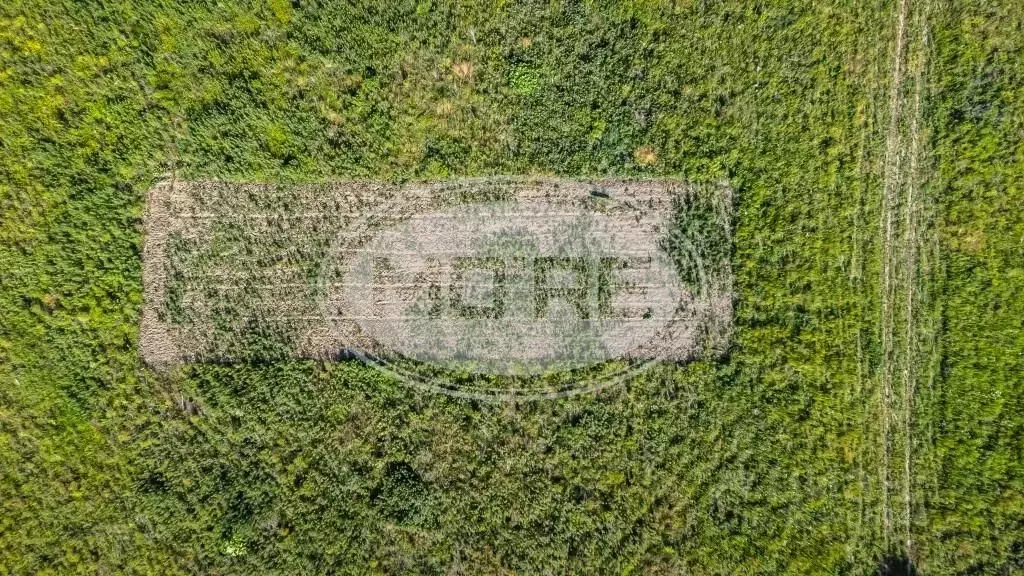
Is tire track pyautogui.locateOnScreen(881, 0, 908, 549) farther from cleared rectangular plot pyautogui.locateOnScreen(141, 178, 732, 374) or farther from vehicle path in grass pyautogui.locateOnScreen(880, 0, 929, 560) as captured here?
cleared rectangular plot pyautogui.locateOnScreen(141, 178, 732, 374)

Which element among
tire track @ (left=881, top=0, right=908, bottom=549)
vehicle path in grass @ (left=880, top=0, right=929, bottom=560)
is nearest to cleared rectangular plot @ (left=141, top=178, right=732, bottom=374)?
tire track @ (left=881, top=0, right=908, bottom=549)

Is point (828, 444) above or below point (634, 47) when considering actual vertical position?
below

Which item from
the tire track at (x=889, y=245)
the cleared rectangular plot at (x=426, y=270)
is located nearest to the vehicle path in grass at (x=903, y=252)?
the tire track at (x=889, y=245)

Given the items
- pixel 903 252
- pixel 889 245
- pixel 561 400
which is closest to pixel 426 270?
pixel 561 400

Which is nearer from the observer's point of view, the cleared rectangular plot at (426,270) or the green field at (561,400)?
the green field at (561,400)

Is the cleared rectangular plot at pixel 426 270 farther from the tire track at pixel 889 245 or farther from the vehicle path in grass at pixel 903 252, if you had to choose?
the vehicle path in grass at pixel 903 252

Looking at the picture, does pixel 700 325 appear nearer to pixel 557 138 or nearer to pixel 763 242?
pixel 763 242

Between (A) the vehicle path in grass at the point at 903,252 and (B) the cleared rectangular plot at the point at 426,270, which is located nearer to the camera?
(A) the vehicle path in grass at the point at 903,252

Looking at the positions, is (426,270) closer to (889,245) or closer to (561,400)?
(561,400)

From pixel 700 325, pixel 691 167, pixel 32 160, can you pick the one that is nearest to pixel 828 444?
pixel 700 325
